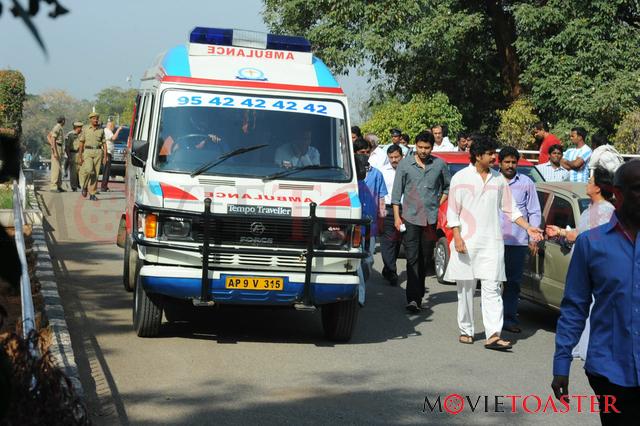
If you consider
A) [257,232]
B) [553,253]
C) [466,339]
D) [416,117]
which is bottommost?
[466,339]

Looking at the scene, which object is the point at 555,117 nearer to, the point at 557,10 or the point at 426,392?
the point at 557,10

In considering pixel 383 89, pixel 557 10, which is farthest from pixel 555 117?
pixel 383 89

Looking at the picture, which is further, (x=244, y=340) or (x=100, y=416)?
(x=244, y=340)

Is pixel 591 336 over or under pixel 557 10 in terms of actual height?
under

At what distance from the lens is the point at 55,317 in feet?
30.8

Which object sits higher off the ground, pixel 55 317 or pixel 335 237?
pixel 335 237

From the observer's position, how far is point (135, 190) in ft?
33.0

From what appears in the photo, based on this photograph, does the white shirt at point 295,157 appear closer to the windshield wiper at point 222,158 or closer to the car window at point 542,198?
the windshield wiper at point 222,158

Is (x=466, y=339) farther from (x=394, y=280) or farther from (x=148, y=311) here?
(x=394, y=280)

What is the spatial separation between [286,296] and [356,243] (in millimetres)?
799

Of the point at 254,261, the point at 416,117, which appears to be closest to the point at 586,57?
the point at 416,117

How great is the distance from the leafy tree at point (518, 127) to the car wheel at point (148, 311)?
20.5 metres

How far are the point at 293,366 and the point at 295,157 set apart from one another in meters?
2.02

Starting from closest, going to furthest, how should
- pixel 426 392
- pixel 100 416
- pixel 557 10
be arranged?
pixel 100 416, pixel 426 392, pixel 557 10
